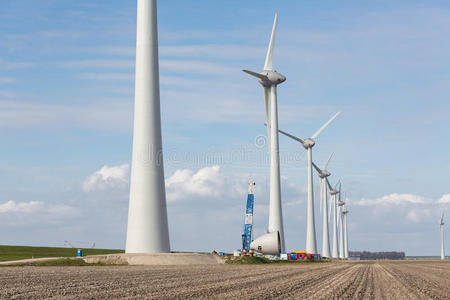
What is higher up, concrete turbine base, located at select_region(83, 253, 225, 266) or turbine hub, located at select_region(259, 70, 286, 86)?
turbine hub, located at select_region(259, 70, 286, 86)

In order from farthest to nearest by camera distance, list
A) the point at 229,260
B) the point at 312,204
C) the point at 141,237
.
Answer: the point at 312,204 → the point at 229,260 → the point at 141,237

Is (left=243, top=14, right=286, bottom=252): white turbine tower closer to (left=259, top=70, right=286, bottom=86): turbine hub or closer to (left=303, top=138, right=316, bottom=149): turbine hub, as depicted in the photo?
(left=259, top=70, right=286, bottom=86): turbine hub

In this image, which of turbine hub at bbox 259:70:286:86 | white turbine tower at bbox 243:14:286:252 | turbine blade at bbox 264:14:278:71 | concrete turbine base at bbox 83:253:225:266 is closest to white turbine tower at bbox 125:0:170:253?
concrete turbine base at bbox 83:253:225:266

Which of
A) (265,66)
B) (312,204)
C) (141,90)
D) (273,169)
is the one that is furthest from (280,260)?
(141,90)

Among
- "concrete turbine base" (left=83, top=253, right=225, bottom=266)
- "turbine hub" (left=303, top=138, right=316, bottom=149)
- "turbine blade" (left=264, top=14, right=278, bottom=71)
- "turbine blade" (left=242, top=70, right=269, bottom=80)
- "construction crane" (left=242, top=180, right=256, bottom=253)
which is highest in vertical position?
"turbine blade" (left=264, top=14, right=278, bottom=71)

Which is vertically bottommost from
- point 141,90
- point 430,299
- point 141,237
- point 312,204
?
point 430,299

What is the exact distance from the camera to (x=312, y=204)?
423 feet

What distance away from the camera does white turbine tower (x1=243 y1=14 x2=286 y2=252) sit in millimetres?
107106

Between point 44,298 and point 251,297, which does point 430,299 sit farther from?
point 44,298

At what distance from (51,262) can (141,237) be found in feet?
45.3

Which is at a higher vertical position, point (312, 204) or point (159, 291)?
point (312, 204)

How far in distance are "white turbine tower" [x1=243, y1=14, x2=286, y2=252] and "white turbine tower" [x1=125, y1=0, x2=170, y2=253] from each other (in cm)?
3891

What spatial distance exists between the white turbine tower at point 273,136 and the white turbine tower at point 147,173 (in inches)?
1532

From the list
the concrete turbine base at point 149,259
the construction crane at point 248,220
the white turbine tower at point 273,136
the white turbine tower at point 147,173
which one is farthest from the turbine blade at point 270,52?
the concrete turbine base at point 149,259
